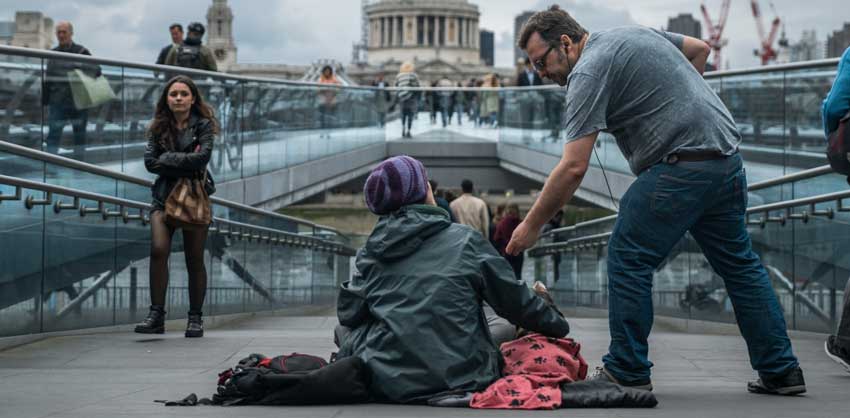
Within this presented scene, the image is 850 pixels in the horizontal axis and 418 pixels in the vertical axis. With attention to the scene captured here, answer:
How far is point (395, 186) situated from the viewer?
5.78 m

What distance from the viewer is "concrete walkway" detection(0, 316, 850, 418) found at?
534cm

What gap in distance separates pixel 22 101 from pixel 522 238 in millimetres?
5714

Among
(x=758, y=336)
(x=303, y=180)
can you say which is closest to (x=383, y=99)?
(x=303, y=180)

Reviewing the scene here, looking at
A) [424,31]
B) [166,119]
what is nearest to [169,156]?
[166,119]

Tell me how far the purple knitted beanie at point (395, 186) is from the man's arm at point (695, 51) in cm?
127

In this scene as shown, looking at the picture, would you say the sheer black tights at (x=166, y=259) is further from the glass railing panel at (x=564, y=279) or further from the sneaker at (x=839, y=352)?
the glass railing panel at (x=564, y=279)

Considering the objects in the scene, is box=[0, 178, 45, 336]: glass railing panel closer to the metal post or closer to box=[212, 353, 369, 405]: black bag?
the metal post

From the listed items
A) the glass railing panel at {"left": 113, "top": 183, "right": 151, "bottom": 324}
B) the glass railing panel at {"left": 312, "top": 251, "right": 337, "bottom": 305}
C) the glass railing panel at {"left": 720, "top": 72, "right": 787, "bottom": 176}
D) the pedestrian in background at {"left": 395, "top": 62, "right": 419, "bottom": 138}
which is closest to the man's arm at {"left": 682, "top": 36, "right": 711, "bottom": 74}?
the glass railing panel at {"left": 113, "top": 183, "right": 151, "bottom": 324}

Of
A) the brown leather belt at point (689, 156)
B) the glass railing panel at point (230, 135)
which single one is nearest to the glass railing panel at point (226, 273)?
the glass railing panel at point (230, 135)

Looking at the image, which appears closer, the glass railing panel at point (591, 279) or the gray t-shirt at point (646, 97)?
the gray t-shirt at point (646, 97)

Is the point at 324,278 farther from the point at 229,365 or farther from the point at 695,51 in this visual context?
the point at 695,51

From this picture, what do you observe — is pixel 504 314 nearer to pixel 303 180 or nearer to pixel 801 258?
pixel 801 258

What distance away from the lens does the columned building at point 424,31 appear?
487ft

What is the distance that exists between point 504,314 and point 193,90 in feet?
13.0
